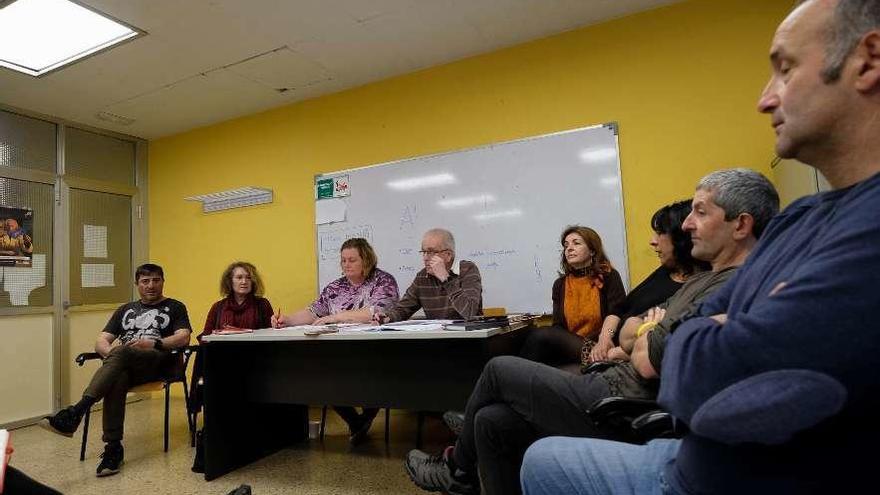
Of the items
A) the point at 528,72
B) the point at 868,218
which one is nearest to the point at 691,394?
the point at 868,218

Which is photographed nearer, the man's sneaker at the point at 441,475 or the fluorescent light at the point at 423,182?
the man's sneaker at the point at 441,475

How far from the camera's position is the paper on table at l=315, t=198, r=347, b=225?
4.04 meters

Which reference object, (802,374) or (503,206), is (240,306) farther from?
(802,374)

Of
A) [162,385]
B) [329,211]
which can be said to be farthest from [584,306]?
[162,385]

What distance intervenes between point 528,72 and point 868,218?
304cm

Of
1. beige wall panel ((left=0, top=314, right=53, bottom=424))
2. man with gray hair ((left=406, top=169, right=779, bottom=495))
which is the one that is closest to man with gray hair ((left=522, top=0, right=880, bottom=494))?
man with gray hair ((left=406, top=169, right=779, bottom=495))

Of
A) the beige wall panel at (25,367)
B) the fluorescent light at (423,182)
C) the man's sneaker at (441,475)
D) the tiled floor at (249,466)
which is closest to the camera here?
the man's sneaker at (441,475)

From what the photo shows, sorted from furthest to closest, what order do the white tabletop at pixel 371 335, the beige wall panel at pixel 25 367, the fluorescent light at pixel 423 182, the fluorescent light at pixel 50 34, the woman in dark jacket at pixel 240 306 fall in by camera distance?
the beige wall panel at pixel 25 367 → the fluorescent light at pixel 423 182 → the woman in dark jacket at pixel 240 306 → the fluorescent light at pixel 50 34 → the white tabletop at pixel 371 335

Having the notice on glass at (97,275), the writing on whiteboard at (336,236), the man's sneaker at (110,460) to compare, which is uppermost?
the writing on whiteboard at (336,236)

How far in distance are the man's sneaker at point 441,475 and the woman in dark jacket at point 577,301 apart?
77 centimetres

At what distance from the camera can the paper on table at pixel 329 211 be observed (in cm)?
404

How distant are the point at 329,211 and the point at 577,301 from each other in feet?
7.46

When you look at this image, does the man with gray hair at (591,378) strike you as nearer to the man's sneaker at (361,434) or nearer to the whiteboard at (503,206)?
the man's sneaker at (361,434)

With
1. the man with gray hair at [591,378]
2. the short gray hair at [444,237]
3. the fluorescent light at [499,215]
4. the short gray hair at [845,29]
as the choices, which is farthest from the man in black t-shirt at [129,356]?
the short gray hair at [845,29]
